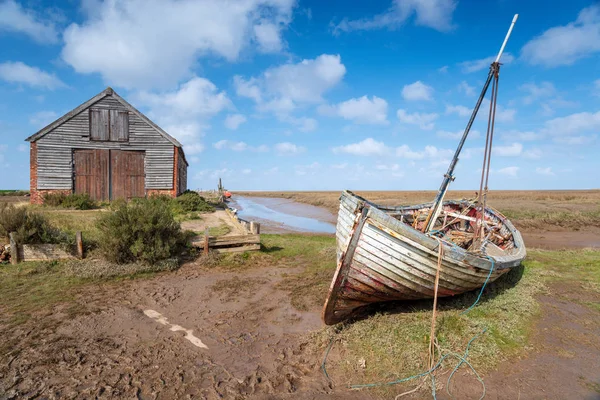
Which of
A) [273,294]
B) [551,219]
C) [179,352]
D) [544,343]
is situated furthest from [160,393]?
[551,219]

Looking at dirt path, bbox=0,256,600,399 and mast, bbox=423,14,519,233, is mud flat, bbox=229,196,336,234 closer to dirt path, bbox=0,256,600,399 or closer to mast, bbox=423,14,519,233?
mast, bbox=423,14,519,233

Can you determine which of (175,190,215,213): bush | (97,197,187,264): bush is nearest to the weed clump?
(97,197,187,264): bush

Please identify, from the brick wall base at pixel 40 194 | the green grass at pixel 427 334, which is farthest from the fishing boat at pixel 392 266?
the brick wall base at pixel 40 194

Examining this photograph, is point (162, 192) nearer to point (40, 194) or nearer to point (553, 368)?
point (40, 194)

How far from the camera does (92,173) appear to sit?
18.4 metres

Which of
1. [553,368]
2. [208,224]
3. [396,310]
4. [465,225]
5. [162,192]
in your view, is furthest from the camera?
[162,192]

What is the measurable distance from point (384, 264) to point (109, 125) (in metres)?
18.0

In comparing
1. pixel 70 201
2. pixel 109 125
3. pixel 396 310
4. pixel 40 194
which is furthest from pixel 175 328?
Result: pixel 40 194

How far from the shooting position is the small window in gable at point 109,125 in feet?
59.4

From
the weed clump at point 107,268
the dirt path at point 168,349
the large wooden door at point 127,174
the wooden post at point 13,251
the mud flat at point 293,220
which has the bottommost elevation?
the dirt path at point 168,349

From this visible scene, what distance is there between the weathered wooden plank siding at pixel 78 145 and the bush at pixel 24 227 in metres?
9.38

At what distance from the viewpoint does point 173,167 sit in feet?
63.8

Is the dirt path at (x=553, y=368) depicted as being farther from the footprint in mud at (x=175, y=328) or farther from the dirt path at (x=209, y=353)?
the footprint in mud at (x=175, y=328)

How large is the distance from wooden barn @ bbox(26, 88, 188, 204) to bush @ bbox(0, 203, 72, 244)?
9.21 m
